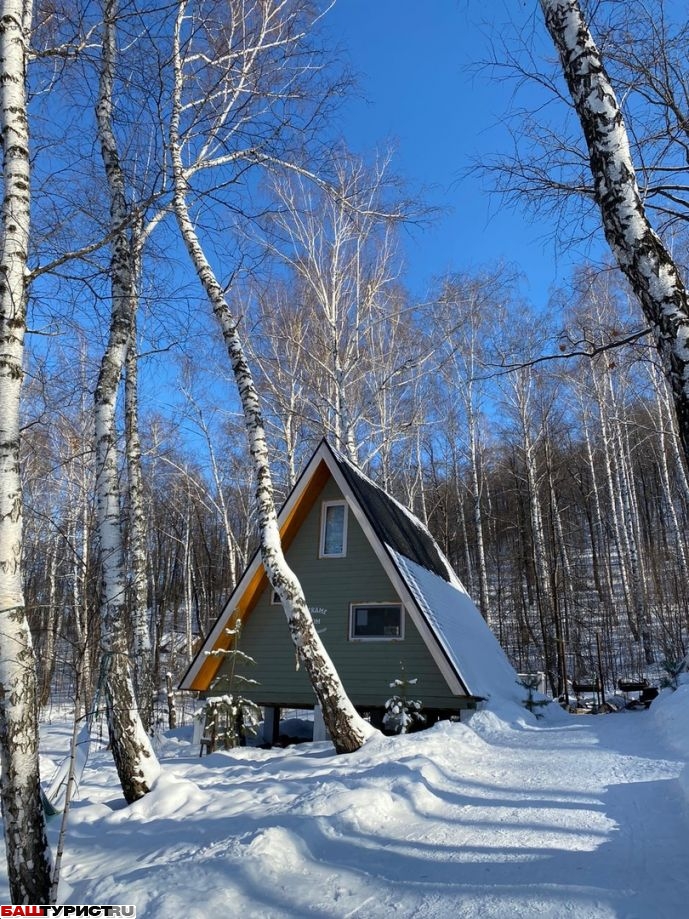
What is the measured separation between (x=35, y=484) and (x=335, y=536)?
1001 centimetres

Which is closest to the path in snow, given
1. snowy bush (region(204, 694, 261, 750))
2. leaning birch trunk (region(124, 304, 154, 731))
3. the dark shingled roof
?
snowy bush (region(204, 694, 261, 750))

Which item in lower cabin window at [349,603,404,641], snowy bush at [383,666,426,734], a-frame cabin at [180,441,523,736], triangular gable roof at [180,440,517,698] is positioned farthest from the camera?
lower cabin window at [349,603,404,641]

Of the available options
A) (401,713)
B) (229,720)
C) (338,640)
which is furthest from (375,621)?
(229,720)

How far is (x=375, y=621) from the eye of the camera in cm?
1141

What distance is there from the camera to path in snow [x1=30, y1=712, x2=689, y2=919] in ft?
10.4

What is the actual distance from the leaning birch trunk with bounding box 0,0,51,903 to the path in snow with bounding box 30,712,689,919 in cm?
49

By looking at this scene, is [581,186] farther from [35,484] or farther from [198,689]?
[35,484]

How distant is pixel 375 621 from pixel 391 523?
78.9 inches

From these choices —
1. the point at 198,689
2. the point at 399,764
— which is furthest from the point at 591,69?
the point at 198,689

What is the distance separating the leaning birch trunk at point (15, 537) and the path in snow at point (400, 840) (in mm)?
490

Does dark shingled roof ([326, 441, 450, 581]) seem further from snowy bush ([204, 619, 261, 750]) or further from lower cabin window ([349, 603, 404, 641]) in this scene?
snowy bush ([204, 619, 261, 750])

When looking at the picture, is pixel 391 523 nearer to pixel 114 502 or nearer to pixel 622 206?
pixel 114 502

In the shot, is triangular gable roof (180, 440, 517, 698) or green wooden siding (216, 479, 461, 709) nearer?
triangular gable roof (180, 440, 517, 698)

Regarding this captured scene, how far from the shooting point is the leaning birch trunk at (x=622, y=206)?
3895 millimetres
